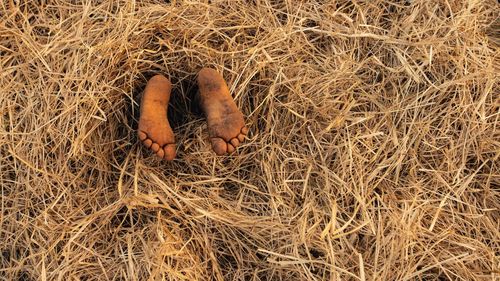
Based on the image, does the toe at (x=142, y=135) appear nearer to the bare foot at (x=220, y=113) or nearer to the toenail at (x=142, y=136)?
the toenail at (x=142, y=136)

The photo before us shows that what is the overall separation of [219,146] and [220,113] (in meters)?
0.11

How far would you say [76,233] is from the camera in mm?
1521

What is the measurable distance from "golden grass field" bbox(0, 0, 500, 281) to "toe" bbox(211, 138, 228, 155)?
0.15 m

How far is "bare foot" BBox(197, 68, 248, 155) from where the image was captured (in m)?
1.52

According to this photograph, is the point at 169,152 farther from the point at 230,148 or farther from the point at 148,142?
the point at 230,148

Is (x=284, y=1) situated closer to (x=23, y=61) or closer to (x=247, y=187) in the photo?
(x=247, y=187)

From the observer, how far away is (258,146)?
167cm

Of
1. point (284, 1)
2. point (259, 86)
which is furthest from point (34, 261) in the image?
point (284, 1)

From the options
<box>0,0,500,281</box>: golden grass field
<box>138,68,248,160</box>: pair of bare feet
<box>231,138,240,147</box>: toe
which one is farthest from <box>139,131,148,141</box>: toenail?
<box>231,138,240,147</box>: toe

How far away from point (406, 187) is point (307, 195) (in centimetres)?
33

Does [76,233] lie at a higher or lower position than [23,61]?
lower

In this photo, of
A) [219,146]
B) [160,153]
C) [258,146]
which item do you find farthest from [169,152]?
[258,146]

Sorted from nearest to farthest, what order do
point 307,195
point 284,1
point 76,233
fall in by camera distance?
1. point 76,233
2. point 307,195
3. point 284,1

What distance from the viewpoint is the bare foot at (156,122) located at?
4.89 ft
